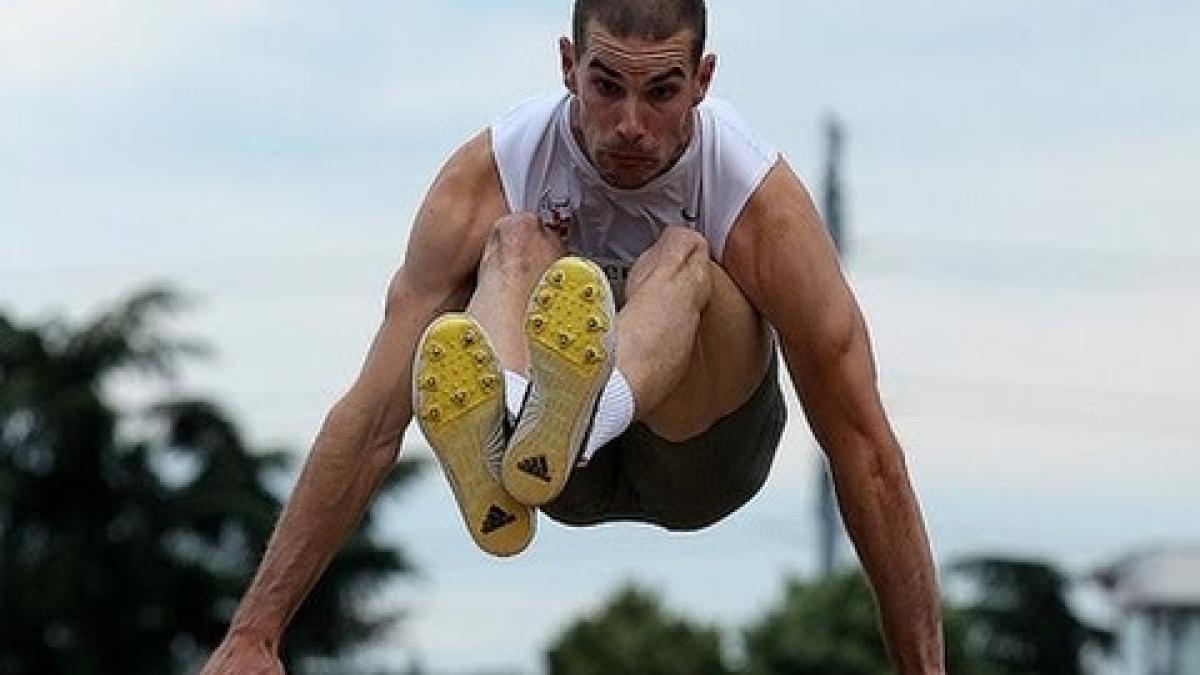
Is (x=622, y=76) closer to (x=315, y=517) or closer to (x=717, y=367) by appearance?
(x=717, y=367)

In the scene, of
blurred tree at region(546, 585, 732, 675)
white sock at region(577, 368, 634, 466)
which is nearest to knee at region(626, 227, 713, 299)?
white sock at region(577, 368, 634, 466)

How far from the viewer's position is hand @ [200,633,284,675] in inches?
475

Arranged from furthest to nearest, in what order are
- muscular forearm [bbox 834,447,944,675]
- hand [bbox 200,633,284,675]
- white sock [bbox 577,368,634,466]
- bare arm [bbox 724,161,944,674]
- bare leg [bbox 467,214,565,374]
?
muscular forearm [bbox 834,447,944,675]
bare arm [bbox 724,161,944,674]
hand [bbox 200,633,284,675]
bare leg [bbox 467,214,565,374]
white sock [bbox 577,368,634,466]

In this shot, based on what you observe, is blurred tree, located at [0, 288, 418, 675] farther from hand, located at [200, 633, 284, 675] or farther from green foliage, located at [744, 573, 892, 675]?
hand, located at [200, 633, 284, 675]

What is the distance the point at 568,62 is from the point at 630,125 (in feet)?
0.84

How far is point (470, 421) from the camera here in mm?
11508

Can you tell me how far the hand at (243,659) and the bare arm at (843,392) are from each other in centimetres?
158

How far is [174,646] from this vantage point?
1773 inches

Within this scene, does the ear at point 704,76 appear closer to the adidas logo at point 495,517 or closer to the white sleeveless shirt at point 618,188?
the white sleeveless shirt at point 618,188

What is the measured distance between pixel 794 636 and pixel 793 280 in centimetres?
2833

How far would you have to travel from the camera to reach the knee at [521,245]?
1207 cm

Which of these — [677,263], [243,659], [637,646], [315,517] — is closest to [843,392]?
[677,263]

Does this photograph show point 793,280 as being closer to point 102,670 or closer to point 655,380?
point 655,380

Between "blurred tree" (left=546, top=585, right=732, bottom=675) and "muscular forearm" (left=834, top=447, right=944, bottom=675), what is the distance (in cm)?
2932
